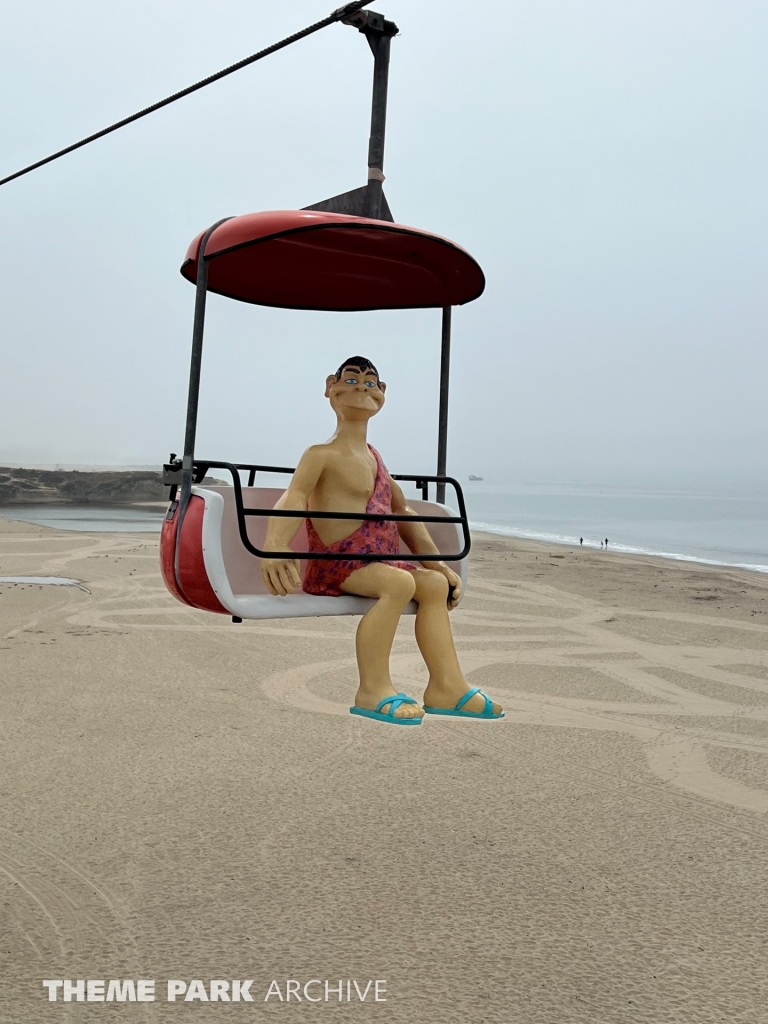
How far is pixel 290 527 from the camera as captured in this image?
4.13 metres

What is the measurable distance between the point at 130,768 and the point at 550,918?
2537 millimetres

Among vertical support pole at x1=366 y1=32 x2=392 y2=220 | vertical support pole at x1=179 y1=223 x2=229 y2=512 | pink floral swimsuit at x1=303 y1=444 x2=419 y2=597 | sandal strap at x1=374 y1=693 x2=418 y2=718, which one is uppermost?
vertical support pole at x1=366 y1=32 x2=392 y2=220

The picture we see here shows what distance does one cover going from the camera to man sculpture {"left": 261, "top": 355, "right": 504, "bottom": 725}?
162 inches

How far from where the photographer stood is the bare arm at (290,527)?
4.03 meters

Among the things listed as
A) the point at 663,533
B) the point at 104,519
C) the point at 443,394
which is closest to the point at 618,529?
the point at 663,533

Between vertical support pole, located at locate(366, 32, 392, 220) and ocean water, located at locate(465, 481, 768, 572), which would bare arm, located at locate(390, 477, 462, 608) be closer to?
vertical support pole, located at locate(366, 32, 392, 220)

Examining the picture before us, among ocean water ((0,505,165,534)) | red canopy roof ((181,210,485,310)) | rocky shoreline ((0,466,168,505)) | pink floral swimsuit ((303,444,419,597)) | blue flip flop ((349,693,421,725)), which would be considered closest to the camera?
red canopy roof ((181,210,485,310))

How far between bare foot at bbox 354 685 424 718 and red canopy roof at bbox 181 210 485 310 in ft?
6.55

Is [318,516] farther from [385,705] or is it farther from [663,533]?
[663,533]

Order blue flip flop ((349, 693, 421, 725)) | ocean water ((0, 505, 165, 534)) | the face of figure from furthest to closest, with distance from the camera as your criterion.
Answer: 1. ocean water ((0, 505, 165, 534))
2. the face of figure
3. blue flip flop ((349, 693, 421, 725))

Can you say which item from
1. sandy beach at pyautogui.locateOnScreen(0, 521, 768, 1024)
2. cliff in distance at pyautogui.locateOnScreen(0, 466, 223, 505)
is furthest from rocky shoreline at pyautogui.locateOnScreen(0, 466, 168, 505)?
sandy beach at pyautogui.locateOnScreen(0, 521, 768, 1024)

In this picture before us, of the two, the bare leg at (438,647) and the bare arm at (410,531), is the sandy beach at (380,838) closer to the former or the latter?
the bare leg at (438,647)

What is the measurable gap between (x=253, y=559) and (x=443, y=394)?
1.37 meters

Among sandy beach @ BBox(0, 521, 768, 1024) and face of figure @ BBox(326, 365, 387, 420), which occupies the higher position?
face of figure @ BBox(326, 365, 387, 420)
